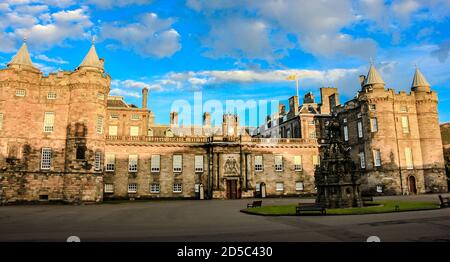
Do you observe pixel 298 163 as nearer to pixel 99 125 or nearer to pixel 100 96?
pixel 99 125

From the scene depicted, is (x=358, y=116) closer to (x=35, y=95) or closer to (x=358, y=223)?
(x=358, y=223)

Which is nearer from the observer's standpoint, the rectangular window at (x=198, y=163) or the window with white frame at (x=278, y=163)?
the rectangular window at (x=198, y=163)

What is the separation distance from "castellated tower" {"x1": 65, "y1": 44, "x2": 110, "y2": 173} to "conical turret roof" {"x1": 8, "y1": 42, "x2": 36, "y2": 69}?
19.1 feet

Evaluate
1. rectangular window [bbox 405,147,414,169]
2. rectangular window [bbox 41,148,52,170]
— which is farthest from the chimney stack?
rectangular window [bbox 405,147,414,169]

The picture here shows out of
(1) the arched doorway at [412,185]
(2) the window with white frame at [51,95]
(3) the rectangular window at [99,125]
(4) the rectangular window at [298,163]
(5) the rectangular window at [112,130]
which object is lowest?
(1) the arched doorway at [412,185]

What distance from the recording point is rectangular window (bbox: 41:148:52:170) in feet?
122

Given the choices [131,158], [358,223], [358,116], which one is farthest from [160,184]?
[358,223]

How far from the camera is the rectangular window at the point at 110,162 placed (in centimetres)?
4409

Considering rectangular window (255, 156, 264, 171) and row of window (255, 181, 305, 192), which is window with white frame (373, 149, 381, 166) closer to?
row of window (255, 181, 305, 192)

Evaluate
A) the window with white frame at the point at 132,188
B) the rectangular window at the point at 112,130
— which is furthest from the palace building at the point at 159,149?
the rectangular window at the point at 112,130

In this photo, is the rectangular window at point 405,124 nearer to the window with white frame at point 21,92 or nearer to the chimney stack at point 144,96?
the chimney stack at point 144,96

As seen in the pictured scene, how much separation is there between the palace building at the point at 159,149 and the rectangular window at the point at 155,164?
5.4 inches

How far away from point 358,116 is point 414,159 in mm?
9504

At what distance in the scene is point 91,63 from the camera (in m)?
40.7
